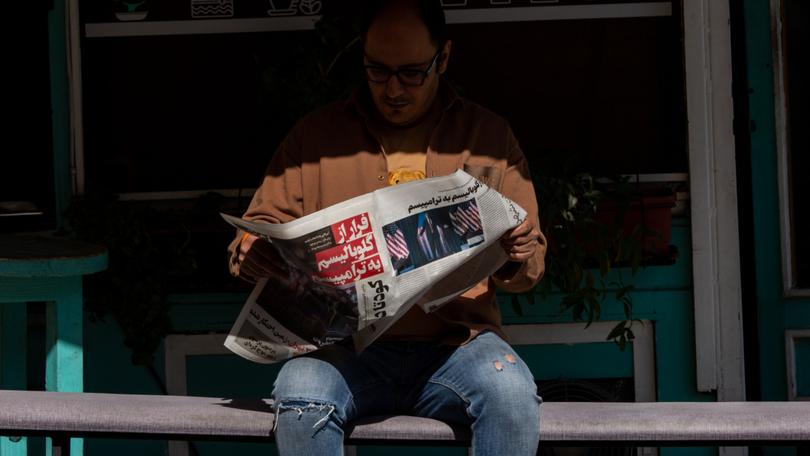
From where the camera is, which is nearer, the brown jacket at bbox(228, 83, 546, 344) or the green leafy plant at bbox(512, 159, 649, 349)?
the brown jacket at bbox(228, 83, 546, 344)

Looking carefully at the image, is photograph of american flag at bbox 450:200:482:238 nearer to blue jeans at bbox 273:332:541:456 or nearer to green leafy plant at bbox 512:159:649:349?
blue jeans at bbox 273:332:541:456

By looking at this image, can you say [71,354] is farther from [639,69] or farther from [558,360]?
[639,69]

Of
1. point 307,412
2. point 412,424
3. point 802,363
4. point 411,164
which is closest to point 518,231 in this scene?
point 411,164

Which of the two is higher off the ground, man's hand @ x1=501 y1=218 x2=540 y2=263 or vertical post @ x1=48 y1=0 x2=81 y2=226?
vertical post @ x1=48 y1=0 x2=81 y2=226

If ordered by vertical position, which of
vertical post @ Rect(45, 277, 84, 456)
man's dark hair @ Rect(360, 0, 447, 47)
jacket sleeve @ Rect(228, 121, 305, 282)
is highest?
man's dark hair @ Rect(360, 0, 447, 47)

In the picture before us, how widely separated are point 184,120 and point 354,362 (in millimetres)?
1372

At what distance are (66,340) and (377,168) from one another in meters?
0.98

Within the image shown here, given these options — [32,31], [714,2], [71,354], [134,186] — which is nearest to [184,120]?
[134,186]

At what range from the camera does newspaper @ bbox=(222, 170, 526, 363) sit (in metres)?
2.52

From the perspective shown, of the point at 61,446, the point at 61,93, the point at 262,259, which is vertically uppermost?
the point at 61,93

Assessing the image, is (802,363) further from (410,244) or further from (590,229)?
(410,244)

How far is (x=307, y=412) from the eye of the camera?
261 centimetres

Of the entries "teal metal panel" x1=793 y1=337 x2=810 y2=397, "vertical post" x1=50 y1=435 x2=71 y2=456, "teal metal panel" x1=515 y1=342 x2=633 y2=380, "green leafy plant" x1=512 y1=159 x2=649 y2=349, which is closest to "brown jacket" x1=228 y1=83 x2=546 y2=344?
"green leafy plant" x1=512 y1=159 x2=649 y2=349

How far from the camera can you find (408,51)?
2824mm
